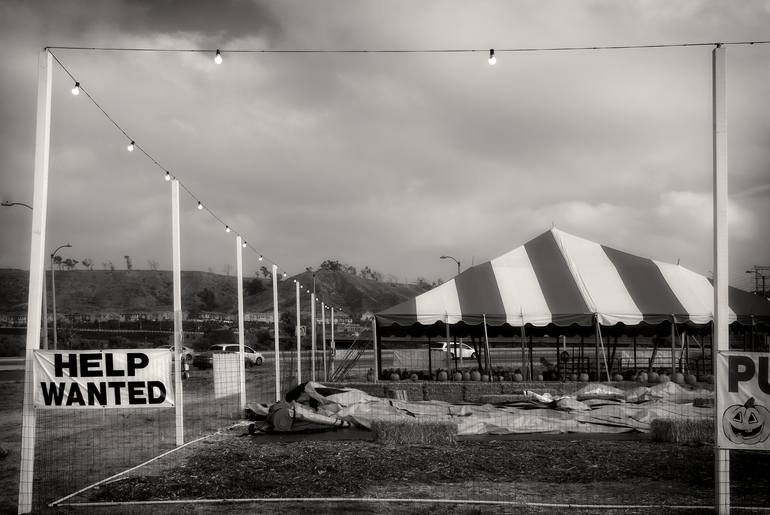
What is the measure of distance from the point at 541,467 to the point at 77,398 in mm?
5125

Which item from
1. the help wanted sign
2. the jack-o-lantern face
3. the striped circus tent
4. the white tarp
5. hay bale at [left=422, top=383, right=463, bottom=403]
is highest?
the striped circus tent

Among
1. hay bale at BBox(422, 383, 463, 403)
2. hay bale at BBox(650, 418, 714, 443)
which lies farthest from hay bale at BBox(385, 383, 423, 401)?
hay bale at BBox(650, 418, 714, 443)

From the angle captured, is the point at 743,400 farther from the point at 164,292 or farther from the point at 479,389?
the point at 164,292

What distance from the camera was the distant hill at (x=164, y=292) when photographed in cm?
11125

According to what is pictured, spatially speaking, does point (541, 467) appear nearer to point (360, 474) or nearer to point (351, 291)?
point (360, 474)

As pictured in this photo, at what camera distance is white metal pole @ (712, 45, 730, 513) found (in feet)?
21.2

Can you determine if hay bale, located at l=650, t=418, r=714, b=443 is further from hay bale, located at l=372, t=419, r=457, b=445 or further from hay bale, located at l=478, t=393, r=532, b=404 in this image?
hay bale, located at l=478, t=393, r=532, b=404

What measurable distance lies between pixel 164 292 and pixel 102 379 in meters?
121

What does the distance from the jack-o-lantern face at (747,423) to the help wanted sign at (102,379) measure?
504 centimetres

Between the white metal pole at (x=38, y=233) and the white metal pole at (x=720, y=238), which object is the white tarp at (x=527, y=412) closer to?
the white metal pole at (x=720, y=238)

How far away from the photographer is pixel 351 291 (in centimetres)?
13362

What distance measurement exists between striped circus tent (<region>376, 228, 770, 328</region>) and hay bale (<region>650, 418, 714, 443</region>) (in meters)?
8.35

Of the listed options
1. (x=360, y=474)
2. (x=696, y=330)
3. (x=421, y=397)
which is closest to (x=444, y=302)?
(x=421, y=397)

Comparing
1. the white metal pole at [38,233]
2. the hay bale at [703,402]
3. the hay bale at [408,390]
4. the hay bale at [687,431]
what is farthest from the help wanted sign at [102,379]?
the hay bale at [408,390]
